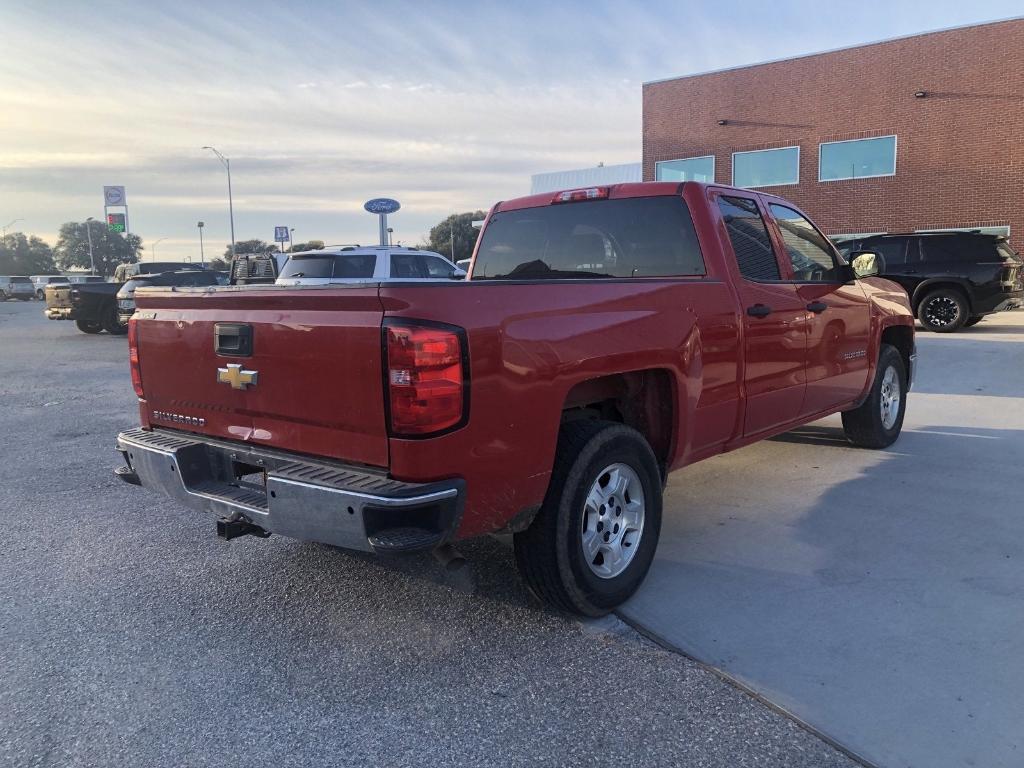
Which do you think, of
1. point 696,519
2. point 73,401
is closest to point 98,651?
point 696,519

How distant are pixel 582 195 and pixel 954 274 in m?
13.0

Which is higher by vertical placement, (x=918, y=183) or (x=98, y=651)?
(x=918, y=183)

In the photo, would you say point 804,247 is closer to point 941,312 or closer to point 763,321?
point 763,321

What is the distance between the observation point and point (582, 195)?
15.2 feet

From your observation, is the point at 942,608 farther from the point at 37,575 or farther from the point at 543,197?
the point at 37,575

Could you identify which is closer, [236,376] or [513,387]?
[513,387]

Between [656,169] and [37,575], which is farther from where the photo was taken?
[656,169]

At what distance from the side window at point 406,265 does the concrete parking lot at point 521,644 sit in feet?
25.3

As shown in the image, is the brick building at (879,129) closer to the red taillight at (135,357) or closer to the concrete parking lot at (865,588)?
the concrete parking lot at (865,588)

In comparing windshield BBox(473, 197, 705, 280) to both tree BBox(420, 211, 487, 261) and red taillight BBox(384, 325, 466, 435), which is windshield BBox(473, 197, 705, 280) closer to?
red taillight BBox(384, 325, 466, 435)

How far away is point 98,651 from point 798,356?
13.1 feet

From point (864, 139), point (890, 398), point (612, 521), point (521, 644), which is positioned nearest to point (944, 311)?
point (890, 398)

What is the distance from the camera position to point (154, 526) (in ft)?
15.1

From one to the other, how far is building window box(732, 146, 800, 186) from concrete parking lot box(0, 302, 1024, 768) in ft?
73.1
